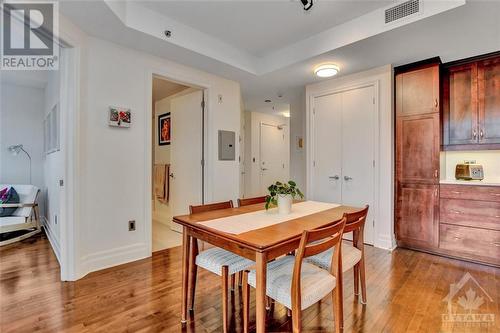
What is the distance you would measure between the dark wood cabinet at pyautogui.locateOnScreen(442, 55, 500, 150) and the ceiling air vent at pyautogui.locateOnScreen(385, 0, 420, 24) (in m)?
1.39

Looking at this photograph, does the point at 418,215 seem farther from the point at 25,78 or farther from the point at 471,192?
the point at 25,78

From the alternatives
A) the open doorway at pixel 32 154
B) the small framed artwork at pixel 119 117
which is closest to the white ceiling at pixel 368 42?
the open doorway at pixel 32 154

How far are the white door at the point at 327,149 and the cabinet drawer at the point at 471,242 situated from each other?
4.21 feet

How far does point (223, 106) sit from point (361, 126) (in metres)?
1.99

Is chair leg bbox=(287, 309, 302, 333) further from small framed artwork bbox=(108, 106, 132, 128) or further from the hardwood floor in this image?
small framed artwork bbox=(108, 106, 132, 128)

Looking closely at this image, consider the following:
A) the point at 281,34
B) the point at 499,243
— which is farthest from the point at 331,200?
the point at 281,34

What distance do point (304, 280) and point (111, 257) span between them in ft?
7.14

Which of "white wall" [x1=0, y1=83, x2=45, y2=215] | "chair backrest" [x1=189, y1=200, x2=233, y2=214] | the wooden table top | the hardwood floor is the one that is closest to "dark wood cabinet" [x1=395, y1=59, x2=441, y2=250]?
the hardwood floor

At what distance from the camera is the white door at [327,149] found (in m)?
3.76

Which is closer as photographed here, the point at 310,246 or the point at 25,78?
the point at 310,246

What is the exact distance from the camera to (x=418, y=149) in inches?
123

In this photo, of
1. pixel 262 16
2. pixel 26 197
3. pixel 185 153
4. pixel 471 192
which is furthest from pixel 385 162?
pixel 26 197

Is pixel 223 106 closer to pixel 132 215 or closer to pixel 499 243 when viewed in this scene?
pixel 132 215

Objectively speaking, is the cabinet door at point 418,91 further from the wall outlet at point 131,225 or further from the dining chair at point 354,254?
the wall outlet at point 131,225
